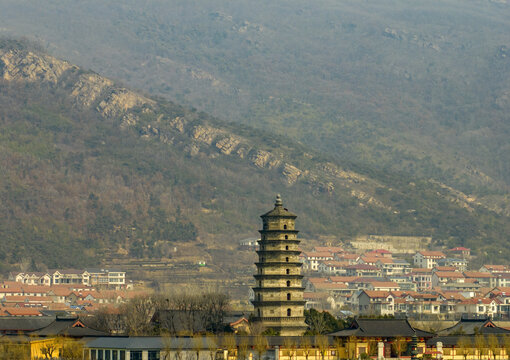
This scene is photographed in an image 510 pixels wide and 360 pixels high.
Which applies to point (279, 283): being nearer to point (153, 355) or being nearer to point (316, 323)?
point (316, 323)

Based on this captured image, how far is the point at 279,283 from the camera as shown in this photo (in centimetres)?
13938

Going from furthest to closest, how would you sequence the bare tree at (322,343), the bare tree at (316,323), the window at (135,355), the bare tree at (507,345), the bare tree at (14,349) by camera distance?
the bare tree at (316,323)
the bare tree at (322,343)
the bare tree at (507,345)
the window at (135,355)
the bare tree at (14,349)

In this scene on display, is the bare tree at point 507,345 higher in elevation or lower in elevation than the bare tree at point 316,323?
lower

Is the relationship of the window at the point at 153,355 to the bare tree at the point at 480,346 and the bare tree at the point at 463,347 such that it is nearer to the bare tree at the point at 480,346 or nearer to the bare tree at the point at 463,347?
the bare tree at the point at 463,347

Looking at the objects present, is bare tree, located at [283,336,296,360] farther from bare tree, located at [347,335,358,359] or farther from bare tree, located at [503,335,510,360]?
bare tree, located at [503,335,510,360]

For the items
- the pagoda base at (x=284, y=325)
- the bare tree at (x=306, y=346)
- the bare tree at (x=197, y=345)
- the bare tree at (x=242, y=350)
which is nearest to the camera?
the bare tree at (x=197, y=345)

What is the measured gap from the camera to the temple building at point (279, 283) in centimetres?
13862

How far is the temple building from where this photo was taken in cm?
13862

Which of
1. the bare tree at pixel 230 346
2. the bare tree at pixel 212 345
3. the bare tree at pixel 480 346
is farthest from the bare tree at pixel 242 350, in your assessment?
the bare tree at pixel 480 346

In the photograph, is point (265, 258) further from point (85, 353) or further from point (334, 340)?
point (85, 353)

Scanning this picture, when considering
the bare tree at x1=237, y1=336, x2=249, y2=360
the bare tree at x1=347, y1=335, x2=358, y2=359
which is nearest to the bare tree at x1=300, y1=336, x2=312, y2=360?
the bare tree at x1=347, y1=335, x2=358, y2=359

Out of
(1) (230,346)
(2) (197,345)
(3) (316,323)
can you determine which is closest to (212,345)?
(2) (197,345)

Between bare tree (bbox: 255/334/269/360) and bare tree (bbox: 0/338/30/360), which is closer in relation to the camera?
bare tree (bbox: 0/338/30/360)

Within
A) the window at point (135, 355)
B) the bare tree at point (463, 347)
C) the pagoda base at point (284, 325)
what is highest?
the pagoda base at point (284, 325)
